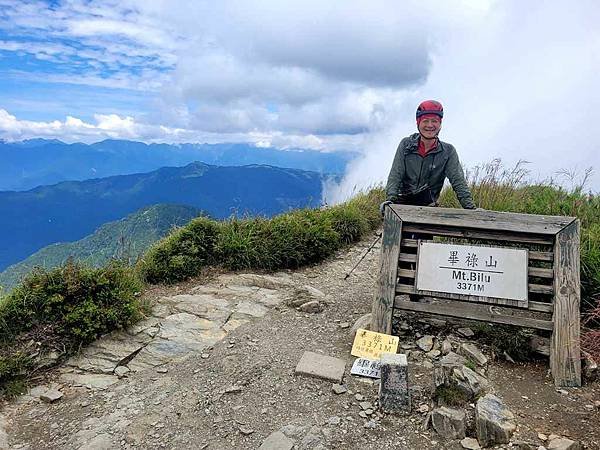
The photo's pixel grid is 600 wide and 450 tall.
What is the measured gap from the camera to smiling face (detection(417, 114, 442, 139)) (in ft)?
16.8

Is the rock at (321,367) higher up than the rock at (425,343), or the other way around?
the rock at (425,343)

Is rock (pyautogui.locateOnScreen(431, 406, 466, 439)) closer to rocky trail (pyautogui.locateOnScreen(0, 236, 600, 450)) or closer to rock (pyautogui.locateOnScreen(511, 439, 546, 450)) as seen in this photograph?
rocky trail (pyautogui.locateOnScreen(0, 236, 600, 450))

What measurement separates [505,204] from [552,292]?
462cm

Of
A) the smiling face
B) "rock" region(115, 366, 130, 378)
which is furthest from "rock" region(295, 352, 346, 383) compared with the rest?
the smiling face

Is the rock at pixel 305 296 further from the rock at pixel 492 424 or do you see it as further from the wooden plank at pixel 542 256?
the rock at pixel 492 424

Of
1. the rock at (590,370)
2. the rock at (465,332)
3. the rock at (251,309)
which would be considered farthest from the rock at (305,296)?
the rock at (590,370)

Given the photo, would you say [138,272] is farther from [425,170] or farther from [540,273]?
[540,273]

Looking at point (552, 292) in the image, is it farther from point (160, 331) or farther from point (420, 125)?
point (160, 331)

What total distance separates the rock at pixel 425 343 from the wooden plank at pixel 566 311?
1.17 m

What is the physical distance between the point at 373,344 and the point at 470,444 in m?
1.59

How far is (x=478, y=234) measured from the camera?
4859mm

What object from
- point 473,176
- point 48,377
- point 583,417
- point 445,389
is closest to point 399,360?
point 445,389

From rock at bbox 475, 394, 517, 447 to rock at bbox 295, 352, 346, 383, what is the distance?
1.34 metres

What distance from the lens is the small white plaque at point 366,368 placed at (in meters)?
4.36
